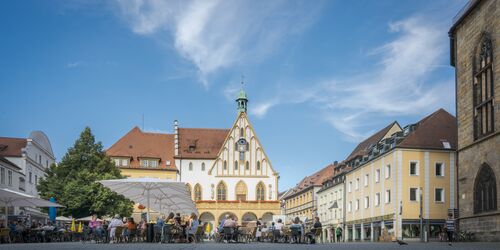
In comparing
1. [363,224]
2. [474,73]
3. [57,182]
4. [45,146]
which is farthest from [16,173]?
[474,73]

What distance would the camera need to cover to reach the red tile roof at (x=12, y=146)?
2224 inches

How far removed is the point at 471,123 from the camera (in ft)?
109

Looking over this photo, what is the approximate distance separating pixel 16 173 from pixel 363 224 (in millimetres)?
29199

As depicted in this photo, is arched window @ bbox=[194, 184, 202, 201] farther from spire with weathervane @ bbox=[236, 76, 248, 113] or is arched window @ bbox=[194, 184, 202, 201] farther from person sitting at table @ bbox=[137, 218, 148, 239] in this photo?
person sitting at table @ bbox=[137, 218, 148, 239]

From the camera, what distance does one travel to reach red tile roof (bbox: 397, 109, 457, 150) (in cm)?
4791

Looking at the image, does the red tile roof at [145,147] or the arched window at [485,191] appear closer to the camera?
the arched window at [485,191]

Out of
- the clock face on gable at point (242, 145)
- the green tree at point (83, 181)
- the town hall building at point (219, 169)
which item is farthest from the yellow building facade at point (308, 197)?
the green tree at point (83, 181)

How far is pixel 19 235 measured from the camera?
28281 millimetres

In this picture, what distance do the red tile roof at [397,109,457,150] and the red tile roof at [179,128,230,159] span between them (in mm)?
34340

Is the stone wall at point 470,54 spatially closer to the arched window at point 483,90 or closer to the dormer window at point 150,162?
the arched window at point 483,90

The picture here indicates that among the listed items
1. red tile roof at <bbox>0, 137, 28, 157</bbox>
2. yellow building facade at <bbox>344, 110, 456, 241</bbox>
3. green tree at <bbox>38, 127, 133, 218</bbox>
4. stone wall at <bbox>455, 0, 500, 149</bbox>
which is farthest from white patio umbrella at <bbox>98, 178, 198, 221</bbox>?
red tile roof at <bbox>0, 137, 28, 157</bbox>

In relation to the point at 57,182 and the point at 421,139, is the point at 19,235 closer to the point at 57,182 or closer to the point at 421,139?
the point at 57,182

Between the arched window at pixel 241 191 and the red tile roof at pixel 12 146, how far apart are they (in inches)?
1028

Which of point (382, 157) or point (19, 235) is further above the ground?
point (382, 157)
